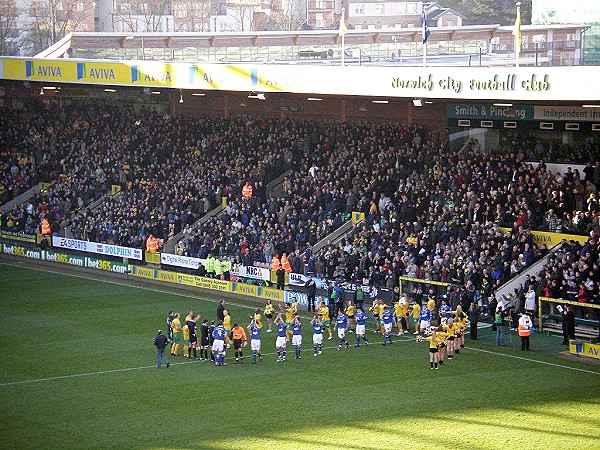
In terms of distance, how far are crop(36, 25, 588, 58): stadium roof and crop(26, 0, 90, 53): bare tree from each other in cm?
2382

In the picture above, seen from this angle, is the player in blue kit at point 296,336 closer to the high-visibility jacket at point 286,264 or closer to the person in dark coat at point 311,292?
the person in dark coat at point 311,292

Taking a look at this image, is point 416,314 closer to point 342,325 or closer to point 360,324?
point 360,324

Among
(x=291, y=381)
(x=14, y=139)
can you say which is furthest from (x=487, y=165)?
(x=14, y=139)

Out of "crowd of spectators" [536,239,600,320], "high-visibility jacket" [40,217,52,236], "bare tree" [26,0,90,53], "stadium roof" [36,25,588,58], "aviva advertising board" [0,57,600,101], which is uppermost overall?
"bare tree" [26,0,90,53]

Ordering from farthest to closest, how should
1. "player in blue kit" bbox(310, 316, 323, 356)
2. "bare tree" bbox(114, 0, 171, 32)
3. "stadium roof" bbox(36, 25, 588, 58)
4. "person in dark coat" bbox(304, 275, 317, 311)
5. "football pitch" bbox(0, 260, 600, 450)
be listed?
"bare tree" bbox(114, 0, 171, 32) < "stadium roof" bbox(36, 25, 588, 58) < "person in dark coat" bbox(304, 275, 317, 311) < "player in blue kit" bbox(310, 316, 323, 356) < "football pitch" bbox(0, 260, 600, 450)

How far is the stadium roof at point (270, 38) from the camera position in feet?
187

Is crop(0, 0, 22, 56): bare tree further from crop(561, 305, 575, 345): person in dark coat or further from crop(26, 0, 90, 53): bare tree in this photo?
crop(561, 305, 575, 345): person in dark coat

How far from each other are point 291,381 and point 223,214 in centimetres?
1839

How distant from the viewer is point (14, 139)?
190ft

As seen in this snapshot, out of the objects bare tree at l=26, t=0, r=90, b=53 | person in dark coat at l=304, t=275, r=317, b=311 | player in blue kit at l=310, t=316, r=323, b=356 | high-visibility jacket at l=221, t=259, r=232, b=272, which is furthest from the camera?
bare tree at l=26, t=0, r=90, b=53

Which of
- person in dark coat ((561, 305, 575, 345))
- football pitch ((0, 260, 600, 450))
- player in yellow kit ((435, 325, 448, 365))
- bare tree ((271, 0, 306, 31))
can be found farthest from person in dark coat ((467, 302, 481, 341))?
bare tree ((271, 0, 306, 31))

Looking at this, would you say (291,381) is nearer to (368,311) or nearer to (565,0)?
(368,311)

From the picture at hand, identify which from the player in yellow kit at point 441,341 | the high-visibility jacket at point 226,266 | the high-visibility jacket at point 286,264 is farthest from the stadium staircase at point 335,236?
the player in yellow kit at point 441,341

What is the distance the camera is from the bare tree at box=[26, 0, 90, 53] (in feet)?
267
